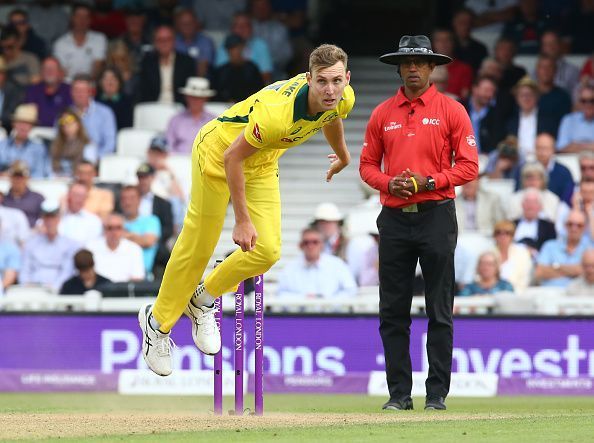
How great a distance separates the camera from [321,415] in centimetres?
919

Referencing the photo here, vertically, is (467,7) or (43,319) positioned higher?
(467,7)

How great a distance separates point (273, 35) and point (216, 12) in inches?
43.7

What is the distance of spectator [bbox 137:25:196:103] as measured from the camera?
55.2 feet

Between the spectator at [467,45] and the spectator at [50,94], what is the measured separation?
441cm

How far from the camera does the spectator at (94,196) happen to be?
49.5ft

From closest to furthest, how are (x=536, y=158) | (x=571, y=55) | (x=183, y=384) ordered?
(x=183, y=384) → (x=536, y=158) → (x=571, y=55)

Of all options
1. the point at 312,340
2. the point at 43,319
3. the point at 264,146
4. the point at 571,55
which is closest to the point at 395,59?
the point at 264,146

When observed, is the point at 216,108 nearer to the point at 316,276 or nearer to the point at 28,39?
the point at 28,39

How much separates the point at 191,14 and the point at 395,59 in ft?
27.8

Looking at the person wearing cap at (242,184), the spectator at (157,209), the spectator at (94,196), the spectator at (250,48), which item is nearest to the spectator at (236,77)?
the spectator at (250,48)

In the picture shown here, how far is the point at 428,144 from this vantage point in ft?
30.3

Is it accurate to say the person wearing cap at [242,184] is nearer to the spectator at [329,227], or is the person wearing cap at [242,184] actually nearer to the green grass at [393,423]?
the green grass at [393,423]

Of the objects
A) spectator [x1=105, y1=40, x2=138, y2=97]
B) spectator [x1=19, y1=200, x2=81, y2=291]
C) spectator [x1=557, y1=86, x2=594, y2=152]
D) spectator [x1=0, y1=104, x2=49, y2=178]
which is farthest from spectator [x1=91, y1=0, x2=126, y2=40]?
spectator [x1=557, y1=86, x2=594, y2=152]

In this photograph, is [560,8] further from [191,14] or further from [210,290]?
[210,290]
